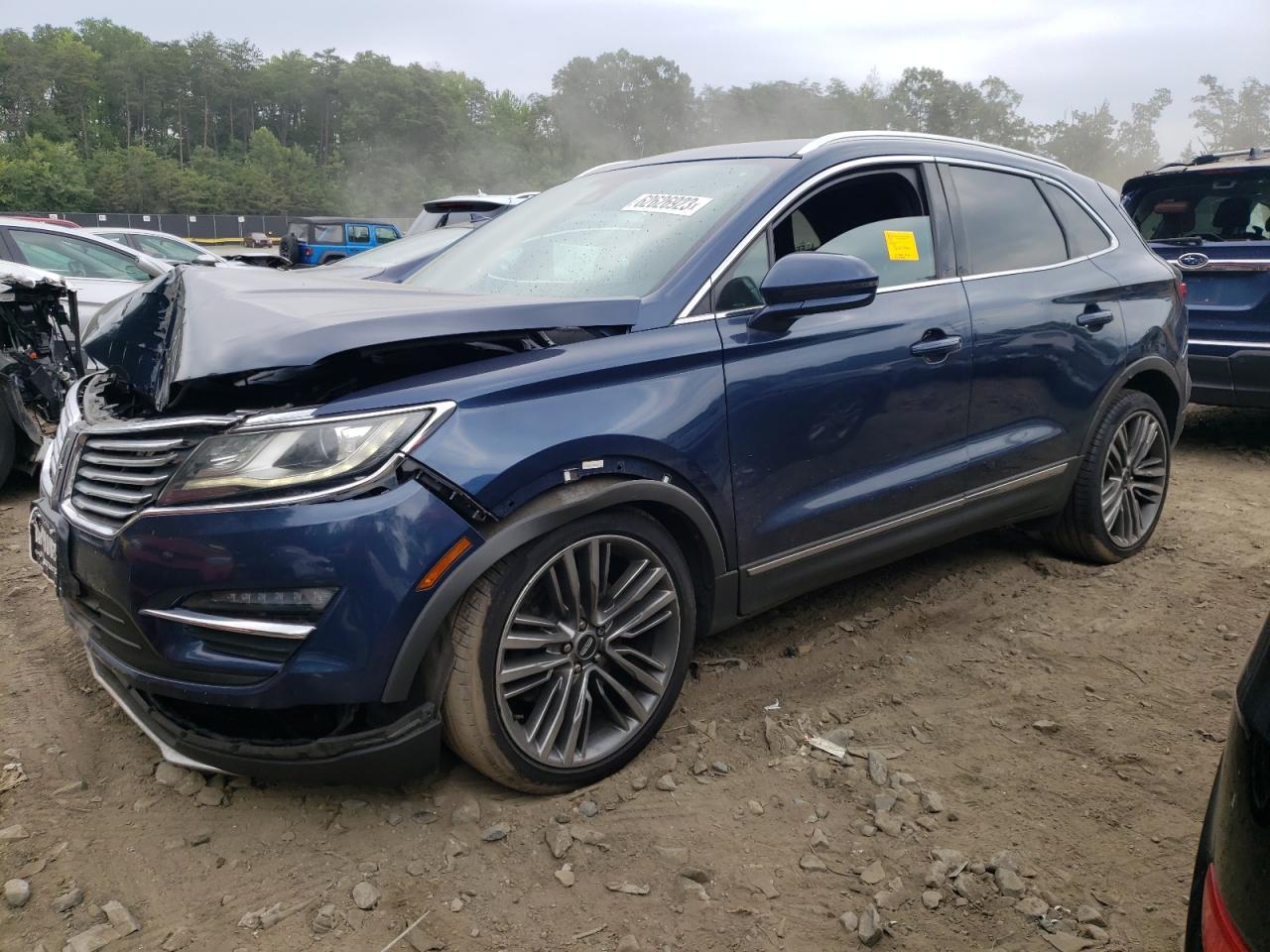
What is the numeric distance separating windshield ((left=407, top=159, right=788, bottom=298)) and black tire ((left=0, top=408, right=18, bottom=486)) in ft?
10.1

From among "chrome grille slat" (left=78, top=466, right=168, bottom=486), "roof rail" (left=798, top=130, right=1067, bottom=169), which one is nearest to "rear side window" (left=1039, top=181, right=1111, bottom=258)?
"roof rail" (left=798, top=130, right=1067, bottom=169)

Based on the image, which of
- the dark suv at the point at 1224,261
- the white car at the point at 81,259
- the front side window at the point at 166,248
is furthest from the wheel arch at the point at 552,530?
the front side window at the point at 166,248

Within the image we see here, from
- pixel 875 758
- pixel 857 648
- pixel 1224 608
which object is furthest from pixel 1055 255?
pixel 875 758

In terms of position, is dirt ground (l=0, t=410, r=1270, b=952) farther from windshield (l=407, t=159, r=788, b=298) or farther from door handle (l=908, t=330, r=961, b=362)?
windshield (l=407, t=159, r=788, b=298)

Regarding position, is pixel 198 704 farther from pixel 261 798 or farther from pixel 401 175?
pixel 401 175

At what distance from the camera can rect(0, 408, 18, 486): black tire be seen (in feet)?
17.3

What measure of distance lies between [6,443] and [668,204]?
4139 mm

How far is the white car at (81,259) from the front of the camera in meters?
8.40

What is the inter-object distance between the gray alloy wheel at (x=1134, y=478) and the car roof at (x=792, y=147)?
1.35m

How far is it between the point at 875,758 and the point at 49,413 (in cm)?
479

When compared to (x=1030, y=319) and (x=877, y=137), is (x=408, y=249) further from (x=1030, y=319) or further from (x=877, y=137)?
(x=1030, y=319)

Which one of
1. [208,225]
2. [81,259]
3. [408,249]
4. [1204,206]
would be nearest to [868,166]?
[1204,206]

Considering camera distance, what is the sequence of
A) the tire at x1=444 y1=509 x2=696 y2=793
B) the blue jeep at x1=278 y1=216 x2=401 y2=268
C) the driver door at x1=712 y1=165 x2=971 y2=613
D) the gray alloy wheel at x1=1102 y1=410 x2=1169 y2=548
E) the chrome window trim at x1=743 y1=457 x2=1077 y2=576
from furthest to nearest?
the blue jeep at x1=278 y1=216 x2=401 y2=268 → the gray alloy wheel at x1=1102 y1=410 x2=1169 y2=548 → the chrome window trim at x1=743 y1=457 x2=1077 y2=576 → the driver door at x1=712 y1=165 x2=971 y2=613 → the tire at x1=444 y1=509 x2=696 y2=793

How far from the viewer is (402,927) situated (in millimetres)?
2152
